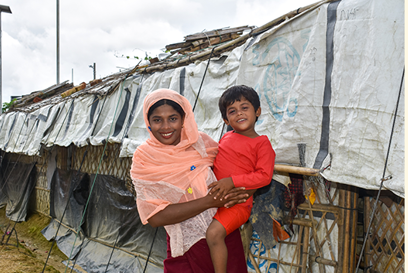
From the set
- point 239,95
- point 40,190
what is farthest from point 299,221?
point 40,190

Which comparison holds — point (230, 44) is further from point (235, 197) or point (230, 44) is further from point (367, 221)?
point (367, 221)

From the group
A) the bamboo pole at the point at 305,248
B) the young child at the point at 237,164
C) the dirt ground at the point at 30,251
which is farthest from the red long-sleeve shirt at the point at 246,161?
the dirt ground at the point at 30,251

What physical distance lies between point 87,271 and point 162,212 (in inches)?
177

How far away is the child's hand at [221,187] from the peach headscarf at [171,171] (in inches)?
3.2

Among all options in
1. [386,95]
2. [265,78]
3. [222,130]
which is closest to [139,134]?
[222,130]

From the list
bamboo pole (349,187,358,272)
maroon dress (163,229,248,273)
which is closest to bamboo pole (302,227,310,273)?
bamboo pole (349,187,358,272)

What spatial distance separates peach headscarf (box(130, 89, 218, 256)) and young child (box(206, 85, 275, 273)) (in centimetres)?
9

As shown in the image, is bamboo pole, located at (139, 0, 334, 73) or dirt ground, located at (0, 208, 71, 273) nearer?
bamboo pole, located at (139, 0, 334, 73)

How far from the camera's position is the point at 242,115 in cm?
147

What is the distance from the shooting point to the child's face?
147 centimetres

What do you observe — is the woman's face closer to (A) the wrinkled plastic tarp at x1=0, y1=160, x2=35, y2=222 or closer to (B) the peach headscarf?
(B) the peach headscarf

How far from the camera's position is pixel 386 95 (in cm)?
133

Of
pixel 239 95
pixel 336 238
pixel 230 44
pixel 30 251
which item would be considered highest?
pixel 230 44

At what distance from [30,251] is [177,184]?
6.13m
